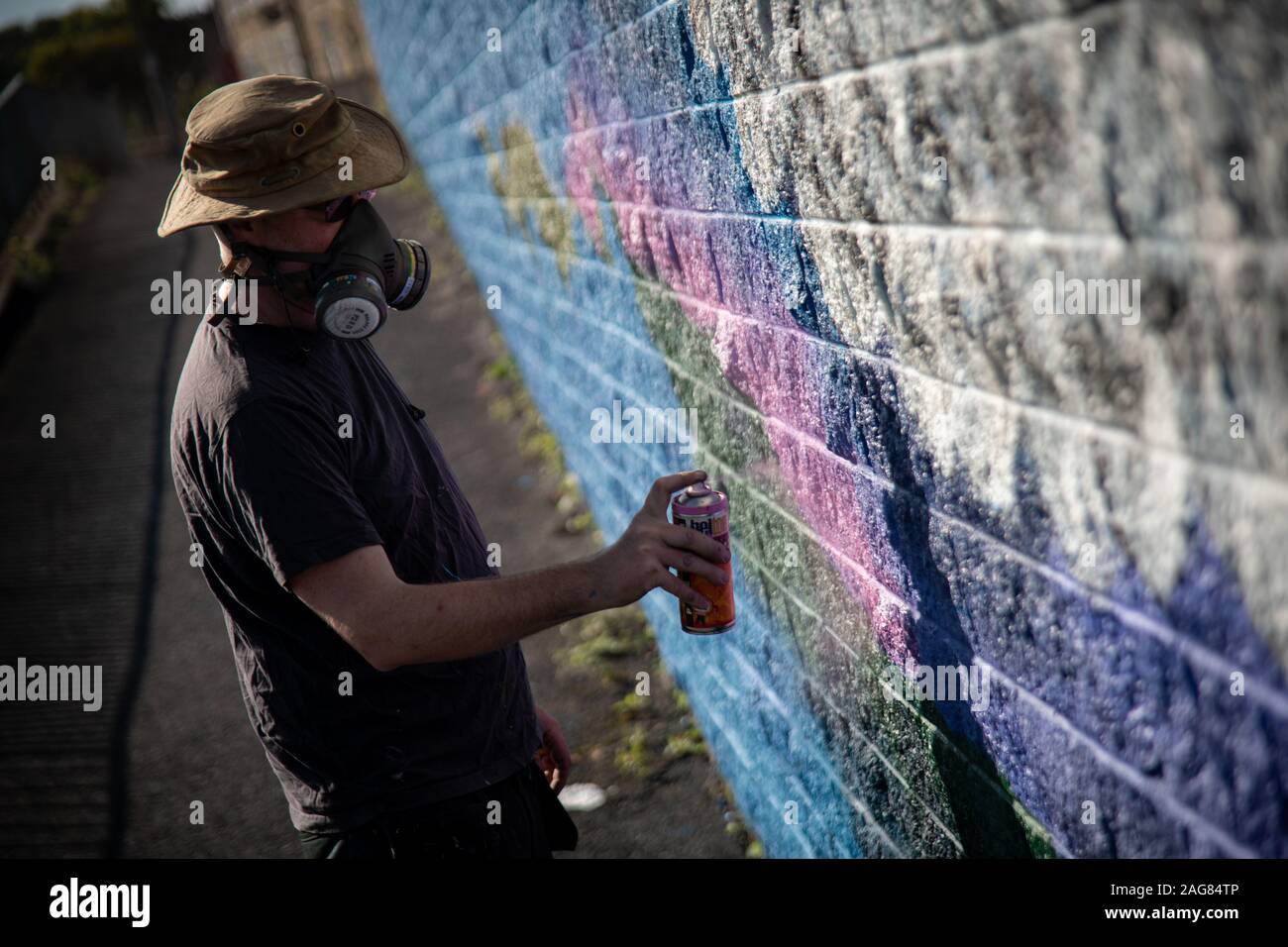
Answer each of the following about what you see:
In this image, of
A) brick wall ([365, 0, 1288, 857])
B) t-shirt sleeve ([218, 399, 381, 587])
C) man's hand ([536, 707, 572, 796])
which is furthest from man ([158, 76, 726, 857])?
brick wall ([365, 0, 1288, 857])

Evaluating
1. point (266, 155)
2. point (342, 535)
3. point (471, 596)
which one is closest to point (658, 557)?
point (471, 596)

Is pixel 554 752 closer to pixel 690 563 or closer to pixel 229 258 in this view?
pixel 690 563

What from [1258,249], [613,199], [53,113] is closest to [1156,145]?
[1258,249]

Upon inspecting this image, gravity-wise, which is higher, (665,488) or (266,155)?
(266,155)

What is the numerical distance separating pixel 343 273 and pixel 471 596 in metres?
0.77

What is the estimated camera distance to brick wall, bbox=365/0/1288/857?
3.59 ft

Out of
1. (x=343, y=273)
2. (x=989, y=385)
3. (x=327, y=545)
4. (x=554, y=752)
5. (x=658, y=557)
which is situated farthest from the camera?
(x=554, y=752)

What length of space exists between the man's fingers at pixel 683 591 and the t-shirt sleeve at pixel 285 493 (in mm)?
584

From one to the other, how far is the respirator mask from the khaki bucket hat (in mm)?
82

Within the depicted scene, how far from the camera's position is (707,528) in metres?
2.34

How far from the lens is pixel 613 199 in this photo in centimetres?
351

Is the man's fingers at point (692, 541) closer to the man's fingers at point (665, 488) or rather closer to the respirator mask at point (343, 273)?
the man's fingers at point (665, 488)

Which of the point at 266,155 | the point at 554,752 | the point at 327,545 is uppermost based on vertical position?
the point at 266,155
